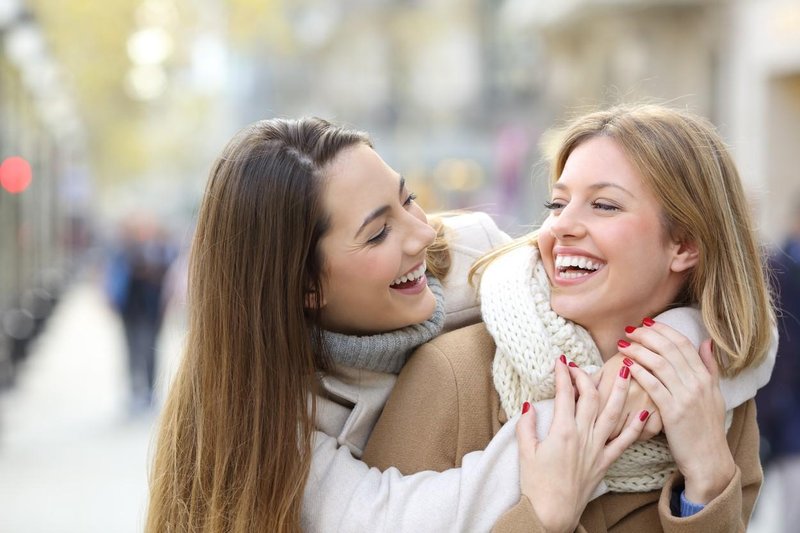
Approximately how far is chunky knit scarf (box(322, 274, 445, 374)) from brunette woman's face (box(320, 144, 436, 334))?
0.04 metres

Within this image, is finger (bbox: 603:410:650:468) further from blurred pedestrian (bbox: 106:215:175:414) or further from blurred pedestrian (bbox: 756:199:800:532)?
blurred pedestrian (bbox: 106:215:175:414)

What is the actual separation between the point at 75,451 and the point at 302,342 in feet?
27.4

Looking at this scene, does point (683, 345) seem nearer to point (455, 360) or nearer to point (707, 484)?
point (707, 484)

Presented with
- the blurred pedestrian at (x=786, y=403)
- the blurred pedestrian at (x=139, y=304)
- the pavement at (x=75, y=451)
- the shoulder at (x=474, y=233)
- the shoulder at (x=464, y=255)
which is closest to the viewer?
the shoulder at (x=464, y=255)

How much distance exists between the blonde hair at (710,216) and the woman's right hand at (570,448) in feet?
1.03

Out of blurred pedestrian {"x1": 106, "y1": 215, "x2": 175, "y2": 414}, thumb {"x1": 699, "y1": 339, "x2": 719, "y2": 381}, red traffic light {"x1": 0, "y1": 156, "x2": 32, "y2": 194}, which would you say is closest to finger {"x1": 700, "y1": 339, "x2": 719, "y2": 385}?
thumb {"x1": 699, "y1": 339, "x2": 719, "y2": 381}

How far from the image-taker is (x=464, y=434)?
2570 mm

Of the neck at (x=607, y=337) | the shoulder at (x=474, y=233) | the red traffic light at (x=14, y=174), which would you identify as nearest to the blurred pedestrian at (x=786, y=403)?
the shoulder at (x=474, y=233)

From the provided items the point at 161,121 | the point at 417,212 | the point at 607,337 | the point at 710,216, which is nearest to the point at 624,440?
the point at 607,337

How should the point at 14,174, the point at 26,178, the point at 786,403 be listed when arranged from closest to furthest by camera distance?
the point at 786,403, the point at 14,174, the point at 26,178

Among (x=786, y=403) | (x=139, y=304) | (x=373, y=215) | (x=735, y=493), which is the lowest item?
(x=139, y=304)

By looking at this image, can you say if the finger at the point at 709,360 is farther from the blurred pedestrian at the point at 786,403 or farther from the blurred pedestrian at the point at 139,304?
the blurred pedestrian at the point at 139,304

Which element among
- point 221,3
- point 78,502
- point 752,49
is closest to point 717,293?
point 78,502

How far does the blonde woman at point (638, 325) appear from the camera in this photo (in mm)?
2455
